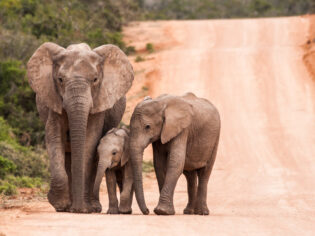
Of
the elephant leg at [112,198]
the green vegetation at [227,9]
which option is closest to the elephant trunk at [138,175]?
the elephant leg at [112,198]

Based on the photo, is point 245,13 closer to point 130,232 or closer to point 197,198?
point 197,198

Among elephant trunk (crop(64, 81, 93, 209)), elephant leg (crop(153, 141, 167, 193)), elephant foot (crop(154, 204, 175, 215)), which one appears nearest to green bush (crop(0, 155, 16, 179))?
elephant leg (crop(153, 141, 167, 193))

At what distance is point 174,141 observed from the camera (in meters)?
12.4

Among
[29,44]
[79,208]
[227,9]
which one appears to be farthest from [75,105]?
[227,9]

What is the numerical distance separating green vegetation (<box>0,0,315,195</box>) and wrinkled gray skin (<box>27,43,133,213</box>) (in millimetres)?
3638

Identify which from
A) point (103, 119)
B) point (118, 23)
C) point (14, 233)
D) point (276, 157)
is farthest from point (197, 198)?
point (118, 23)

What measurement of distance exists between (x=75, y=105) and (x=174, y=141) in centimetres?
167

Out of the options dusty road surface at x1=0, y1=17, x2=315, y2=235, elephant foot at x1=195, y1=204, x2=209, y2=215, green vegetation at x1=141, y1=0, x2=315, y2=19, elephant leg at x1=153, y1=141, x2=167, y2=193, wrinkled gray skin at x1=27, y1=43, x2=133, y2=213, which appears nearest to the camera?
dusty road surface at x1=0, y1=17, x2=315, y2=235

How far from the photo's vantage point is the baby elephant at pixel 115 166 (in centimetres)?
1209

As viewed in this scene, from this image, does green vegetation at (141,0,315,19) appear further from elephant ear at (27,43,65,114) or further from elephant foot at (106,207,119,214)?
elephant foot at (106,207,119,214)

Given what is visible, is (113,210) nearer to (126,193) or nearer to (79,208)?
(126,193)

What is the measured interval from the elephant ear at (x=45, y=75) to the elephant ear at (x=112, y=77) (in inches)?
23.9

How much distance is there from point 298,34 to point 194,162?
23.2 m

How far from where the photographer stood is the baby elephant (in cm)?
1209
